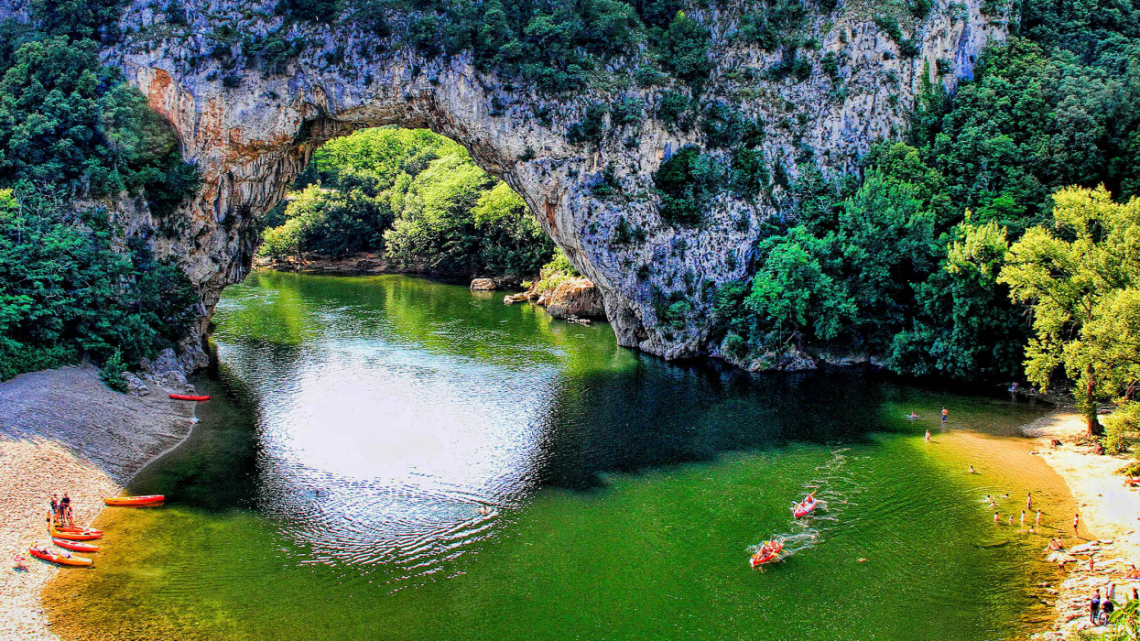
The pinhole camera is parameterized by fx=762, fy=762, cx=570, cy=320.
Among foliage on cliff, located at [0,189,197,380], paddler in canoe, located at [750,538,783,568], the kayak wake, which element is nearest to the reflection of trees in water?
the kayak wake

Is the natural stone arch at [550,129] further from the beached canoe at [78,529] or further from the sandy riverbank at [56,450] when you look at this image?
the beached canoe at [78,529]

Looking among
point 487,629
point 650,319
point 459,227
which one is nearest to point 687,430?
point 650,319

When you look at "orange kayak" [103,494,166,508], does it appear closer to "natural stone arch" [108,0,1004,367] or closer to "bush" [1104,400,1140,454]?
"natural stone arch" [108,0,1004,367]

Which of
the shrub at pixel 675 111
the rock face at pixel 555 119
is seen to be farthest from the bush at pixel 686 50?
the shrub at pixel 675 111

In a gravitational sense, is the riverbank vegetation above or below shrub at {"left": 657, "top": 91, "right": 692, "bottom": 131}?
below

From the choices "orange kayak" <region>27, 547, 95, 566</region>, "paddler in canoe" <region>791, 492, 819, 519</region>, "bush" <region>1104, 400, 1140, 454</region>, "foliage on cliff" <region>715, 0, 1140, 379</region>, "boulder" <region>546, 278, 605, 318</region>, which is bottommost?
"orange kayak" <region>27, 547, 95, 566</region>

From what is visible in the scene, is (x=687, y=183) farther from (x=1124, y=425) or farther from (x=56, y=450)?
(x=56, y=450)

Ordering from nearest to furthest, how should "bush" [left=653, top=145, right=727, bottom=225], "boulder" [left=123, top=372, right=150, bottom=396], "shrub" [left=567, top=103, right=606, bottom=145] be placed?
1. "boulder" [left=123, top=372, right=150, bottom=396]
2. "shrub" [left=567, top=103, right=606, bottom=145]
3. "bush" [left=653, top=145, right=727, bottom=225]

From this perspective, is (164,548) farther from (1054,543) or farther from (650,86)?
(650,86)

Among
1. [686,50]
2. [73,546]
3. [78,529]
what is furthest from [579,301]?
[73,546]
